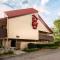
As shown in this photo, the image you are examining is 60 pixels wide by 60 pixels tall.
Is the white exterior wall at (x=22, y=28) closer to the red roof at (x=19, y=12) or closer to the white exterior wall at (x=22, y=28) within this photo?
the white exterior wall at (x=22, y=28)

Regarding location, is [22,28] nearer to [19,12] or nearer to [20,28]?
[20,28]

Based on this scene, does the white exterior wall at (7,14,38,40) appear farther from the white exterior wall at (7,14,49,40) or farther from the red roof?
the red roof

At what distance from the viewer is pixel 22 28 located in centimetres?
2619

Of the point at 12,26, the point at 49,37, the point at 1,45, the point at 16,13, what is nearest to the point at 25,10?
the point at 16,13

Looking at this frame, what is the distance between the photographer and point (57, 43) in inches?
1200

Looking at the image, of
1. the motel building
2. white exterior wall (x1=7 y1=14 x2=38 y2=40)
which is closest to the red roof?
the motel building

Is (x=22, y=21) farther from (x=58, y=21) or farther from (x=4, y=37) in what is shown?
(x=58, y=21)

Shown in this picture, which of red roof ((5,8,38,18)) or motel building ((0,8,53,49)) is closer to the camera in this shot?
motel building ((0,8,53,49))

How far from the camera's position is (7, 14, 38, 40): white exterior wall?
24719 mm

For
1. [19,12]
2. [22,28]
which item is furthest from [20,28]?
[19,12]

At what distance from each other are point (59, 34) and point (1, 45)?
50.2 feet

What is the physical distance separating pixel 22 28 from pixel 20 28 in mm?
371

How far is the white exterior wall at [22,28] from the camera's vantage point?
81.1 feet

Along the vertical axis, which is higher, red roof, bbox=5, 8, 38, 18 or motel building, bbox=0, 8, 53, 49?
red roof, bbox=5, 8, 38, 18
